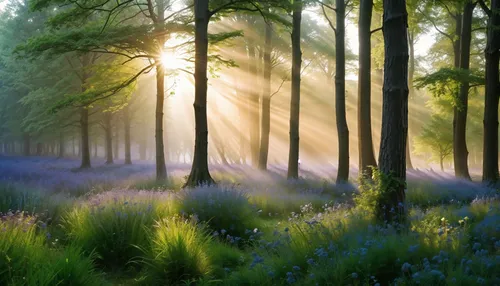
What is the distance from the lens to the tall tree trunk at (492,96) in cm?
1194

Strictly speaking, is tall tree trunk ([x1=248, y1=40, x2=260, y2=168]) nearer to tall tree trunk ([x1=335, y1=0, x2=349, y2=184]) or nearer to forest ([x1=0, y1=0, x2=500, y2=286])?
forest ([x1=0, y1=0, x2=500, y2=286])

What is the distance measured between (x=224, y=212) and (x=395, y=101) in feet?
11.0

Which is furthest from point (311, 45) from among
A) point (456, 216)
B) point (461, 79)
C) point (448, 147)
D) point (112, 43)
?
point (456, 216)

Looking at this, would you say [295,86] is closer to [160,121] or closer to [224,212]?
[160,121]

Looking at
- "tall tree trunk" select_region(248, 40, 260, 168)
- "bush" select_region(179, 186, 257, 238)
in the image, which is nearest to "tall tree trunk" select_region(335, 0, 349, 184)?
"bush" select_region(179, 186, 257, 238)

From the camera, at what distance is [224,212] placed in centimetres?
683

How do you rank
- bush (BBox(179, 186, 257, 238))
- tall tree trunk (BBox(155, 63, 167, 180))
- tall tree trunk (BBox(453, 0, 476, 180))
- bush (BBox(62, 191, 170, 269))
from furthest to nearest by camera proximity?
tall tree trunk (BBox(453, 0, 476, 180)) < tall tree trunk (BBox(155, 63, 167, 180)) < bush (BBox(179, 186, 257, 238)) < bush (BBox(62, 191, 170, 269))

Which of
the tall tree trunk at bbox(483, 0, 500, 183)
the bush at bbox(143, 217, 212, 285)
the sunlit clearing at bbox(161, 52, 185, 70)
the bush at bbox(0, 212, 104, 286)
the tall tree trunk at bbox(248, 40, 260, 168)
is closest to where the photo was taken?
the bush at bbox(0, 212, 104, 286)

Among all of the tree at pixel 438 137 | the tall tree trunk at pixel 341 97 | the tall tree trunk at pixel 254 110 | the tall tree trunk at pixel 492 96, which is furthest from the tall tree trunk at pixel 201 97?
the tree at pixel 438 137

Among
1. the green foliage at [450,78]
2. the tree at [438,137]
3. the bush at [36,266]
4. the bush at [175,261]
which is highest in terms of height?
the green foliage at [450,78]

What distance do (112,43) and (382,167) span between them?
9.52 meters

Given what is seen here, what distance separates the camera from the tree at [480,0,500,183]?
1194cm

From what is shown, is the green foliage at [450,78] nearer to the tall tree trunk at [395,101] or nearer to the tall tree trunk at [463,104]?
the tall tree trunk at [463,104]

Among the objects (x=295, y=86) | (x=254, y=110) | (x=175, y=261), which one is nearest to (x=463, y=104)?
(x=295, y=86)
